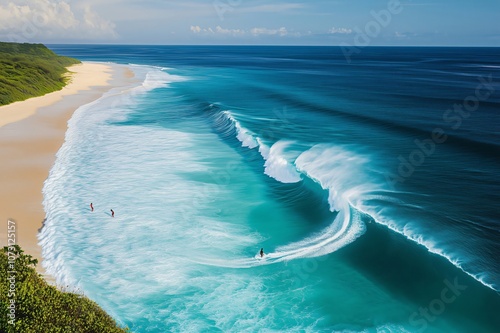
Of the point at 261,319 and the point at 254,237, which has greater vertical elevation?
the point at 254,237

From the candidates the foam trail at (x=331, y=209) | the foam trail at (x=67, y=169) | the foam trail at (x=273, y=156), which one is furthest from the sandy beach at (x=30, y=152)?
the foam trail at (x=273, y=156)

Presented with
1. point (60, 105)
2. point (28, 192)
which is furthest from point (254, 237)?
point (60, 105)

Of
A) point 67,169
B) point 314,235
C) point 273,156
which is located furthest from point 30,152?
point 314,235

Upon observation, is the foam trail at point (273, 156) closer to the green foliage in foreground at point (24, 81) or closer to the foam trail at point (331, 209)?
the foam trail at point (331, 209)

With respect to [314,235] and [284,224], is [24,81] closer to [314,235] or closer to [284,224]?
[284,224]

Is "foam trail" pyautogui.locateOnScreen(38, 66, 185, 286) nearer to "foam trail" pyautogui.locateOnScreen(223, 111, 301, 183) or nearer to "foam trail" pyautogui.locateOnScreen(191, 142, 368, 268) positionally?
"foam trail" pyautogui.locateOnScreen(191, 142, 368, 268)

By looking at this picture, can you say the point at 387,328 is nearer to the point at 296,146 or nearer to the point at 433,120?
the point at 296,146
